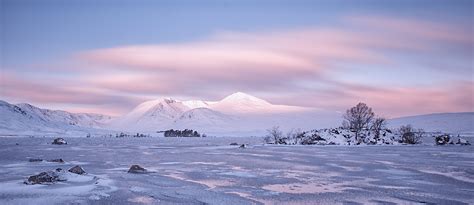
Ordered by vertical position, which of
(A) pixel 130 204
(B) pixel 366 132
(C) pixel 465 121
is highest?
(C) pixel 465 121

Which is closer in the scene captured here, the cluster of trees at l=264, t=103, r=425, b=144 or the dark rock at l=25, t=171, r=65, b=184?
the dark rock at l=25, t=171, r=65, b=184

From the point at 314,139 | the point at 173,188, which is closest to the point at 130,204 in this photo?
the point at 173,188

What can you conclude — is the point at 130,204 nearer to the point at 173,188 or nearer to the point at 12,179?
the point at 173,188

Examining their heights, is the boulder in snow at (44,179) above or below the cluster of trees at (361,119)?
below

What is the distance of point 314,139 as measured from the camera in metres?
70.9

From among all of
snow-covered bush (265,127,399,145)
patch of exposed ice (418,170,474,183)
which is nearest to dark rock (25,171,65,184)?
patch of exposed ice (418,170,474,183)

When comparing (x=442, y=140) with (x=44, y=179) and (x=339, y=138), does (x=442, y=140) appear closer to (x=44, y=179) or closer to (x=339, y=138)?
Result: (x=339, y=138)

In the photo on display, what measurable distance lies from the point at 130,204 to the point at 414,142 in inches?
2528

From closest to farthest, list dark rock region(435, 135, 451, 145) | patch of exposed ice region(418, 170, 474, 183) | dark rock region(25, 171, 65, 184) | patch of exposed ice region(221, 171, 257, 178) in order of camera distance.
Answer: dark rock region(25, 171, 65, 184), patch of exposed ice region(418, 170, 474, 183), patch of exposed ice region(221, 171, 257, 178), dark rock region(435, 135, 451, 145)

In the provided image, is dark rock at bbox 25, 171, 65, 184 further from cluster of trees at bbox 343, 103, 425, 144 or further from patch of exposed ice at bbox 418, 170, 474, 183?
cluster of trees at bbox 343, 103, 425, 144

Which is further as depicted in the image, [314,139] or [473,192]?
[314,139]

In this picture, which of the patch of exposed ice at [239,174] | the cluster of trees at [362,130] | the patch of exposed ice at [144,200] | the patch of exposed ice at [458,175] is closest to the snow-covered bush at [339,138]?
the cluster of trees at [362,130]

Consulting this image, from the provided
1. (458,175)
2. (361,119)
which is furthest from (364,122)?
(458,175)

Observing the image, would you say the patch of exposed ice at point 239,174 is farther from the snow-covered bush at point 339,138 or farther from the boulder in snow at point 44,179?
the snow-covered bush at point 339,138
